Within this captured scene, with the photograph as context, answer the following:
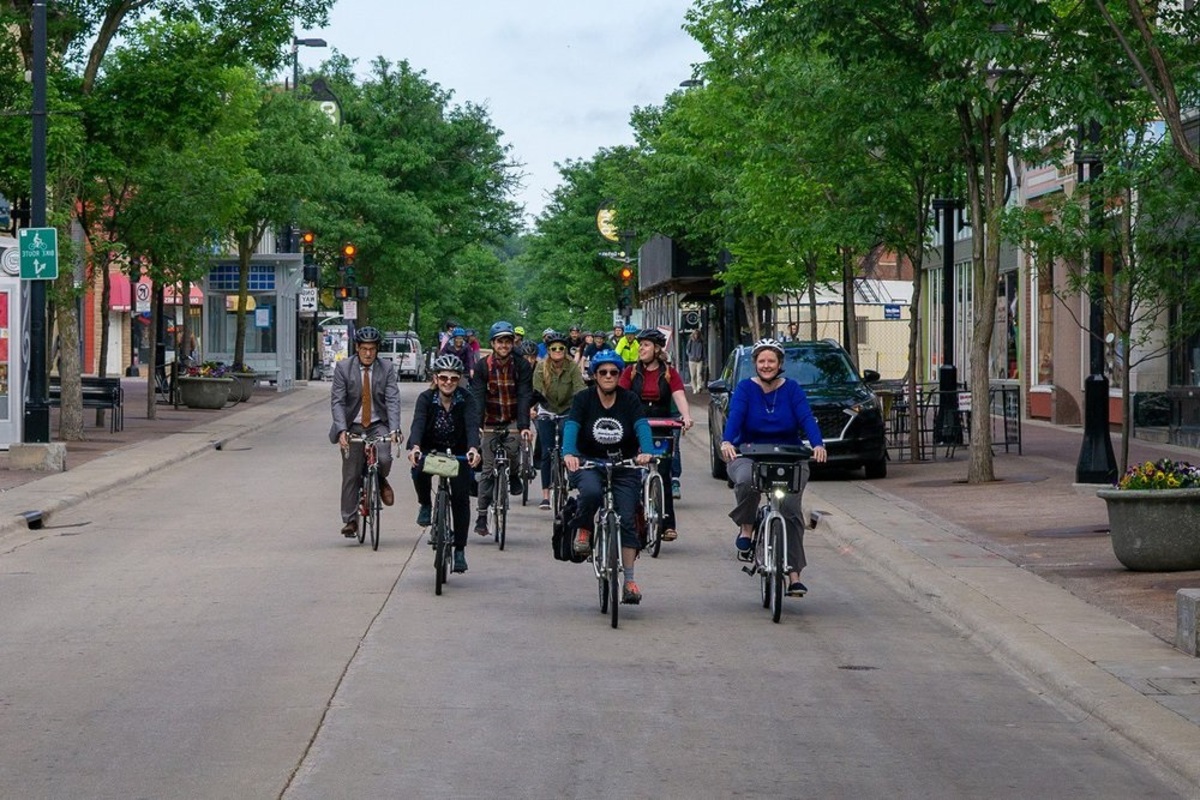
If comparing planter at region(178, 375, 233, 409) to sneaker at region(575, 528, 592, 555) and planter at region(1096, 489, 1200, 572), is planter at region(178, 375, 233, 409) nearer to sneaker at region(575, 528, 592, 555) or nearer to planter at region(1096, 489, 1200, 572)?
planter at region(1096, 489, 1200, 572)

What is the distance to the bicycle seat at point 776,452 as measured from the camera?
12586mm

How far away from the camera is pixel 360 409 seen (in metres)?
16.3

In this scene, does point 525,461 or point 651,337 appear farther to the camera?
point 651,337

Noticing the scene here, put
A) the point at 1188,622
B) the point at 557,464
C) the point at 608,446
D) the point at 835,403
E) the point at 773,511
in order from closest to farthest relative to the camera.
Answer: the point at 1188,622 → the point at 608,446 → the point at 773,511 → the point at 557,464 → the point at 835,403

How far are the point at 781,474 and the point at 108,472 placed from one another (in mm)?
14088

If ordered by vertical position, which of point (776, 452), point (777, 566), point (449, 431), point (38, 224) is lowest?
point (777, 566)

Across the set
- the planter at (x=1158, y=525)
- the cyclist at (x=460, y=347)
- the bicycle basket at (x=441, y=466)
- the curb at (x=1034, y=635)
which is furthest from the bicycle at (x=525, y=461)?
the cyclist at (x=460, y=347)

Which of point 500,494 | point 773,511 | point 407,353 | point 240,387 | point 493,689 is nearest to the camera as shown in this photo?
point 493,689

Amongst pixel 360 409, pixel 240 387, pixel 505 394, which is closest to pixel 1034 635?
pixel 360 409

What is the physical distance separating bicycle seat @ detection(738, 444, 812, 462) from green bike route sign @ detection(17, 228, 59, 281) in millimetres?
14550

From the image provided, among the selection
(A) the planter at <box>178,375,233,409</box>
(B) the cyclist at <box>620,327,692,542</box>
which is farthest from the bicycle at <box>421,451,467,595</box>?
(A) the planter at <box>178,375,233,409</box>

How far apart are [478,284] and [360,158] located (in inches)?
1535

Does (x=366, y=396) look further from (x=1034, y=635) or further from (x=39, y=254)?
(x=39, y=254)

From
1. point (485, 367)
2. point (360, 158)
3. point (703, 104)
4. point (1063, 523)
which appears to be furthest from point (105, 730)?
point (360, 158)
